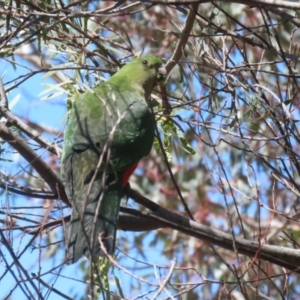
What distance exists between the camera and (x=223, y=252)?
28.4 ft

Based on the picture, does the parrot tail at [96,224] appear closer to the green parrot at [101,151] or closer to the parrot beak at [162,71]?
the green parrot at [101,151]

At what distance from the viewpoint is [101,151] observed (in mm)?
3473

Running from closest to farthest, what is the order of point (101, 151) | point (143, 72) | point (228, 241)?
point (228, 241) → point (101, 151) → point (143, 72)

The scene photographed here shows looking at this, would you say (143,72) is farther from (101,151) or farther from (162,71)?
(101,151)

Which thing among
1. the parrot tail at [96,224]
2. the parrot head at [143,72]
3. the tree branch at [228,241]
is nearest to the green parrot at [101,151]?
the parrot tail at [96,224]

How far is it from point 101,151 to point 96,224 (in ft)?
1.49

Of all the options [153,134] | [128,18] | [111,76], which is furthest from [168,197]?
[153,134]

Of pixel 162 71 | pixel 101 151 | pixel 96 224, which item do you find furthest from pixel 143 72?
pixel 96 224

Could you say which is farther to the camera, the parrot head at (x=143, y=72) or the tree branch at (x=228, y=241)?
the parrot head at (x=143, y=72)

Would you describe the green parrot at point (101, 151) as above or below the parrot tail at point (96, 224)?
above

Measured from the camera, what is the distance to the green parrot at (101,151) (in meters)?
3.19

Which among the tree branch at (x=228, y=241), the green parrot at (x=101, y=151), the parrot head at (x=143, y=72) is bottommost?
the tree branch at (x=228, y=241)

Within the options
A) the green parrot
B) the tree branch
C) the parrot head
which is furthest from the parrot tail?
the parrot head

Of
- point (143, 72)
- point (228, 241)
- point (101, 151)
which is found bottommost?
point (228, 241)
